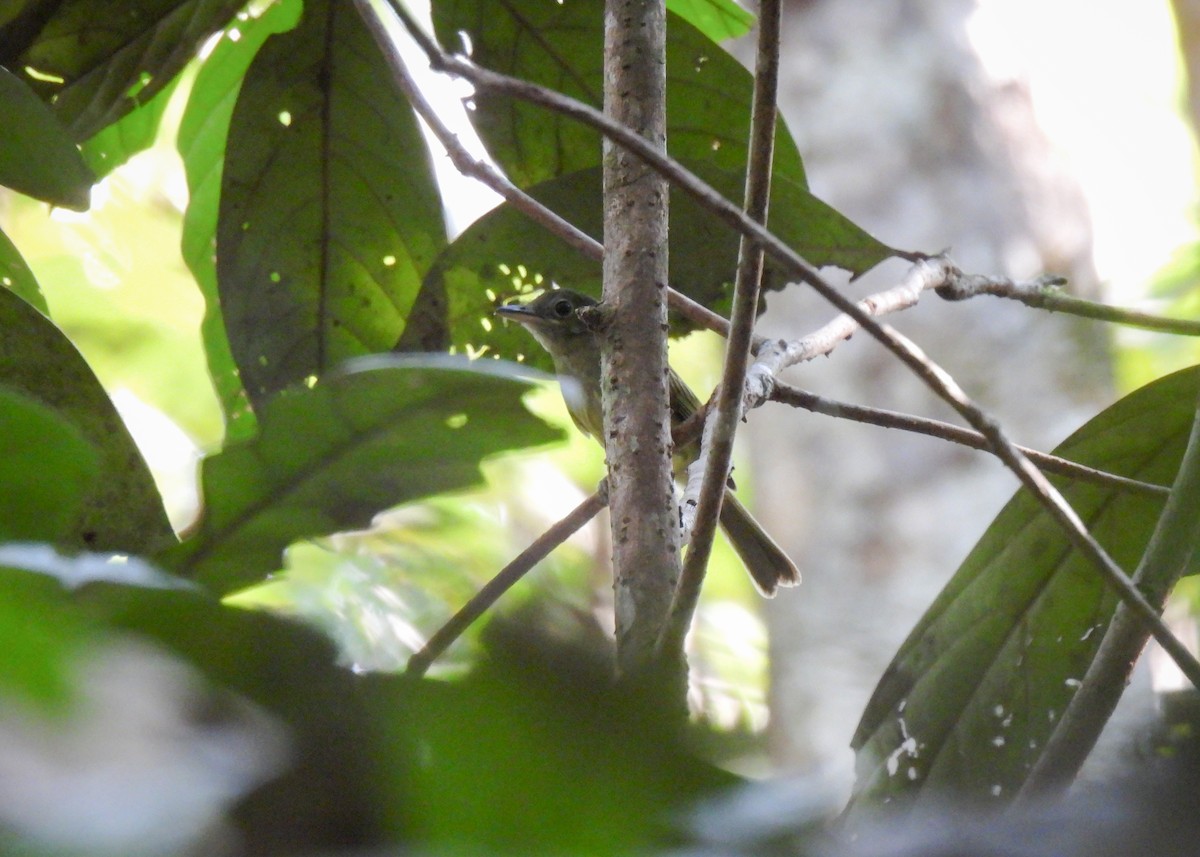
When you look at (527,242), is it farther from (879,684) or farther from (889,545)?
(889,545)

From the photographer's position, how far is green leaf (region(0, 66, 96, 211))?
1.78 meters

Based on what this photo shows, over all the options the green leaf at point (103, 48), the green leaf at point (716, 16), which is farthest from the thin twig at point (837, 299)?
the green leaf at point (716, 16)

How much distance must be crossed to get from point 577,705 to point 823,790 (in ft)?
0.45

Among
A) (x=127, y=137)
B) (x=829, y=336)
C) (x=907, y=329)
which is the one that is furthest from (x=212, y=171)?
(x=907, y=329)

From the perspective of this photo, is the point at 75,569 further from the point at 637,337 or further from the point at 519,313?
the point at 519,313

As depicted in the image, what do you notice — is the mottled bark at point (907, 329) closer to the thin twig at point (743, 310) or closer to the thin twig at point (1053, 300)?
the thin twig at point (1053, 300)

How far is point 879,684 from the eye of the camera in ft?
5.62

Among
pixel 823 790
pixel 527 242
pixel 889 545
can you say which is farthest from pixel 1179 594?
pixel 823 790

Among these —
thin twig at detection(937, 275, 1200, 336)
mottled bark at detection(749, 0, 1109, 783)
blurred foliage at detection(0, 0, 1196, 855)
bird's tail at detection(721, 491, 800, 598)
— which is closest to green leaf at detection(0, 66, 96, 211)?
blurred foliage at detection(0, 0, 1196, 855)

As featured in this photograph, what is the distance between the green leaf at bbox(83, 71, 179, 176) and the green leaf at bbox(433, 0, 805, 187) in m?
0.74

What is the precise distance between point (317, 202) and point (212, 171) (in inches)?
16.8

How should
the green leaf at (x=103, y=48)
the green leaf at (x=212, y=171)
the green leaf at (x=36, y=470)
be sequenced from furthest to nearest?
the green leaf at (x=212, y=171)
the green leaf at (x=103, y=48)
the green leaf at (x=36, y=470)

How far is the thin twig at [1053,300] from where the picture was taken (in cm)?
181

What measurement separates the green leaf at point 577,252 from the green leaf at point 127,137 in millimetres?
818
